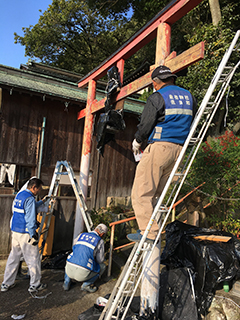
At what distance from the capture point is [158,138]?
267 centimetres

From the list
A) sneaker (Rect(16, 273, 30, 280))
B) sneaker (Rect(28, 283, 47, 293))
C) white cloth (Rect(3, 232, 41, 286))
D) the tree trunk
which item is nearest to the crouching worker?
sneaker (Rect(28, 283, 47, 293))

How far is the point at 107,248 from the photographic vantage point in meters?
6.43

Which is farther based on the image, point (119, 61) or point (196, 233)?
point (119, 61)

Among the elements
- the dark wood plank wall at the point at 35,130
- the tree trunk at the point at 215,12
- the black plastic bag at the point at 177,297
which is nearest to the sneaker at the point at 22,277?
the dark wood plank wall at the point at 35,130

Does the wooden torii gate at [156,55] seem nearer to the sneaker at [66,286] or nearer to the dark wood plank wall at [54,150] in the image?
the dark wood plank wall at [54,150]

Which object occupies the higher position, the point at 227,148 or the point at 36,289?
the point at 227,148

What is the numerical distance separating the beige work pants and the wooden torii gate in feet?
5.53

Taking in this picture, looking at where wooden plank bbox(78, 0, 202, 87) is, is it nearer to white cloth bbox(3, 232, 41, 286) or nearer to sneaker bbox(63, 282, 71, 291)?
white cloth bbox(3, 232, 41, 286)

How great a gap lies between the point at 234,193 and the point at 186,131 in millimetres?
2914

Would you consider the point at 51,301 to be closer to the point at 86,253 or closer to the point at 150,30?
the point at 86,253

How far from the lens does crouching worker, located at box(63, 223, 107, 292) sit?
172 inches

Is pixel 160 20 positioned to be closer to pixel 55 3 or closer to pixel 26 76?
pixel 26 76

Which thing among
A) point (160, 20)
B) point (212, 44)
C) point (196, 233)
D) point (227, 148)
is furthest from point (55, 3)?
point (196, 233)

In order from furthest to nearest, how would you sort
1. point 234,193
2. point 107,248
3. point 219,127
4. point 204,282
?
1. point 219,127
2. point 107,248
3. point 234,193
4. point 204,282
